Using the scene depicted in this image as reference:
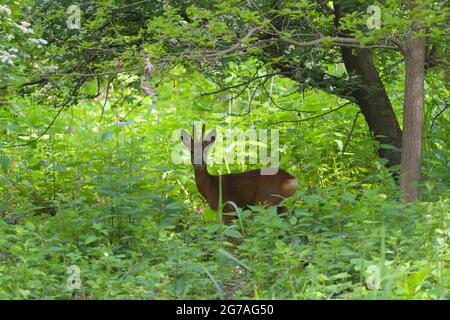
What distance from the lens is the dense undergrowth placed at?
5223 millimetres

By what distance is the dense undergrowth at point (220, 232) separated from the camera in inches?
206

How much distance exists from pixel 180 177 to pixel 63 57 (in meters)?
1.78

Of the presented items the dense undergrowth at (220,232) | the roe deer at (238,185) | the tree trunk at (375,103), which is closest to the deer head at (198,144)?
the roe deer at (238,185)

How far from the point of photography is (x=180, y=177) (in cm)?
882

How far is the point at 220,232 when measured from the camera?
235 inches

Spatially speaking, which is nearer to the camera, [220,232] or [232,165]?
[220,232]

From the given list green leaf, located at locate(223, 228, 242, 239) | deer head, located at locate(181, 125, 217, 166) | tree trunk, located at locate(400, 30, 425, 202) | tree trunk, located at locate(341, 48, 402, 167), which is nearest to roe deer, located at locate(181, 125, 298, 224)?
deer head, located at locate(181, 125, 217, 166)

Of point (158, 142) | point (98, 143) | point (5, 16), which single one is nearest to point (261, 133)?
point (158, 142)

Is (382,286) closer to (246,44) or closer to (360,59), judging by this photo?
(246,44)

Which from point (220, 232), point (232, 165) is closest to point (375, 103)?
point (232, 165)

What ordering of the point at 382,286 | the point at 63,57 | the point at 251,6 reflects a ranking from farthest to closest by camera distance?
the point at 63,57 < the point at 251,6 < the point at 382,286

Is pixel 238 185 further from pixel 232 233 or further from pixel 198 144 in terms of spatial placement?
pixel 232 233

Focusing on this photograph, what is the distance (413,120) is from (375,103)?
1.37 meters

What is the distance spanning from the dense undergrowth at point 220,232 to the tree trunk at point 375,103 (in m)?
0.29
